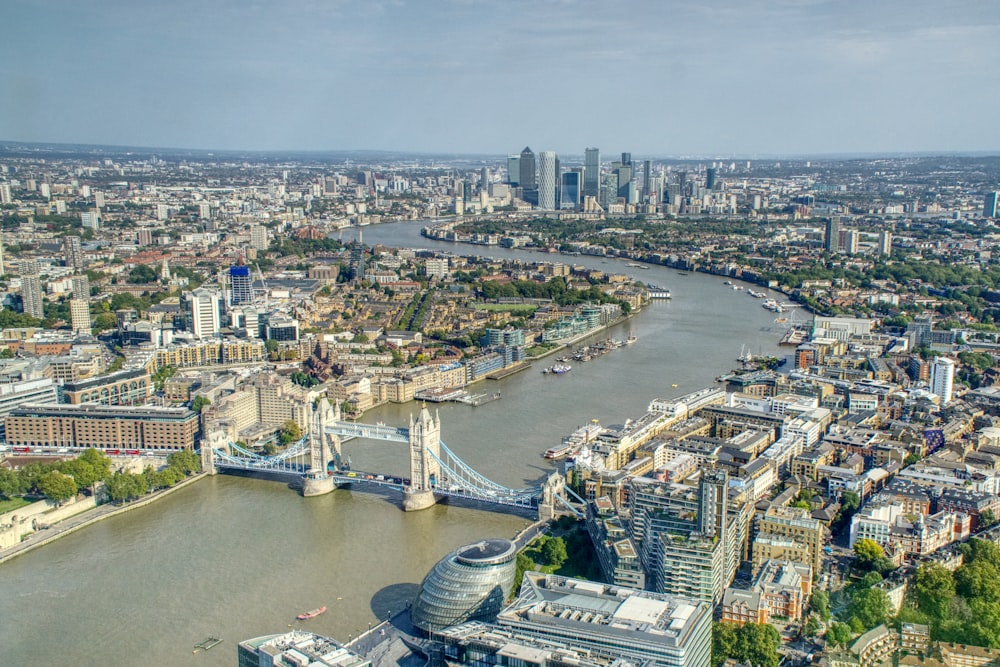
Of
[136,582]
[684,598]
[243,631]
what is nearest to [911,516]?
[684,598]

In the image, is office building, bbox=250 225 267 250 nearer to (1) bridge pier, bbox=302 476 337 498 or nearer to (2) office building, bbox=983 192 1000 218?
(1) bridge pier, bbox=302 476 337 498

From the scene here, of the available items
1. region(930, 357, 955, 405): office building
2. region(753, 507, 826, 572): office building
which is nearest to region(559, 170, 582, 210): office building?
region(930, 357, 955, 405): office building

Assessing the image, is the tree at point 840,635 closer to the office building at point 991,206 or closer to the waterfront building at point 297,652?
the waterfront building at point 297,652

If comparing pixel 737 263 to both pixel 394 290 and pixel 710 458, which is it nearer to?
pixel 394 290

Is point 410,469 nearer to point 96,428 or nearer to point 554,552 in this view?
point 554,552

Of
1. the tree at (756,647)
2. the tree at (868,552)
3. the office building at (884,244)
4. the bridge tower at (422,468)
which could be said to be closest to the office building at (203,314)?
the bridge tower at (422,468)

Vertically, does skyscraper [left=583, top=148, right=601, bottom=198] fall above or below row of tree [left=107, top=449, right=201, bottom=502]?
above
